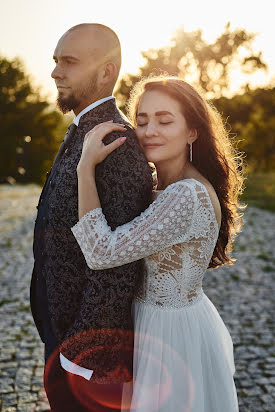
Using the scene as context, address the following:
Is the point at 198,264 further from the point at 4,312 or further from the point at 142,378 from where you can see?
the point at 4,312

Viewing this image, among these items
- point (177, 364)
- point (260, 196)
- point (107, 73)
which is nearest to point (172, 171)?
point (107, 73)

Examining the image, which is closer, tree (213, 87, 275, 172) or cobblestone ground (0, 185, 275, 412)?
cobblestone ground (0, 185, 275, 412)

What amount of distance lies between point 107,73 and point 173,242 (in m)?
0.94

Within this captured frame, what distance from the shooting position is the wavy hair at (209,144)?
2.25m

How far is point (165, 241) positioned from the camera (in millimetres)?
2027

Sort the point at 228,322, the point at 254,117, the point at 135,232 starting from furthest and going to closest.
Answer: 1. the point at 254,117
2. the point at 228,322
3. the point at 135,232

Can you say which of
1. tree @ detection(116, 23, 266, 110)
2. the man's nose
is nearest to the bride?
the man's nose

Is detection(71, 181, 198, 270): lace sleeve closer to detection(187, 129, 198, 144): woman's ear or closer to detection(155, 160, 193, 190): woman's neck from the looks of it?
detection(155, 160, 193, 190): woman's neck

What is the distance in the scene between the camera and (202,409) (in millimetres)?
2227

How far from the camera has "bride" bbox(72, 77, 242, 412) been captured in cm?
200

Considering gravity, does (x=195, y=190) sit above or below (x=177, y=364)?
above

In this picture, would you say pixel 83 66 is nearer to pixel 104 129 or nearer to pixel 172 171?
pixel 104 129

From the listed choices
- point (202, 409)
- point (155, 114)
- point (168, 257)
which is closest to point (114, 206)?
point (168, 257)

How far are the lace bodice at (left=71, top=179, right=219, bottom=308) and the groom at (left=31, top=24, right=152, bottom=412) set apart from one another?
9 centimetres
